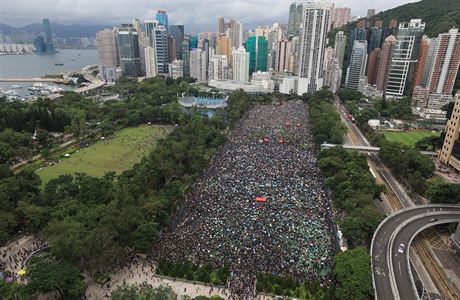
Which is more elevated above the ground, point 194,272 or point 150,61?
point 150,61

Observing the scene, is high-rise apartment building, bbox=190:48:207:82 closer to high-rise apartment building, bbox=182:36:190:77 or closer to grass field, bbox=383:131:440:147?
high-rise apartment building, bbox=182:36:190:77

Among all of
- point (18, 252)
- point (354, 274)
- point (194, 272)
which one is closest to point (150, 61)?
point (18, 252)

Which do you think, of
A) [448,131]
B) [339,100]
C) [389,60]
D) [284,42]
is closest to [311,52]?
[339,100]

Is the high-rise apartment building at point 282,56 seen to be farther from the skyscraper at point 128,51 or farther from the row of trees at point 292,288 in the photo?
the row of trees at point 292,288

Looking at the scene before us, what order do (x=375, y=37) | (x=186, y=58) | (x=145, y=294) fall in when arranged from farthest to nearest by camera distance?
(x=186, y=58)
(x=375, y=37)
(x=145, y=294)

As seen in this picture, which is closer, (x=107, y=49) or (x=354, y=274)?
(x=354, y=274)

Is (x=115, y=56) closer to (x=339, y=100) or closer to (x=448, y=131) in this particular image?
(x=339, y=100)

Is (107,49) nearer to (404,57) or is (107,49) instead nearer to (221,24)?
(221,24)
